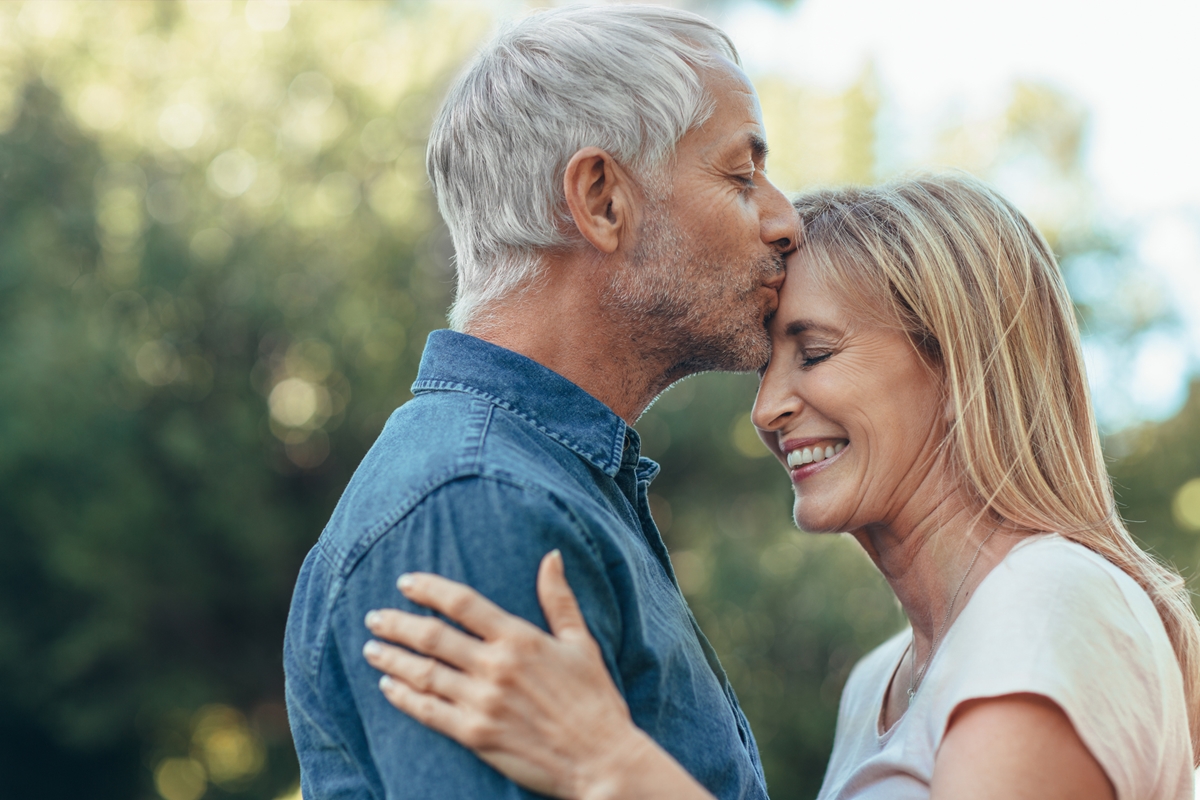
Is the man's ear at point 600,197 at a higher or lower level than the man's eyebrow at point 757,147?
lower

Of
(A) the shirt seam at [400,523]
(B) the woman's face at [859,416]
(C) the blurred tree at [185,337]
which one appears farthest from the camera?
(C) the blurred tree at [185,337]

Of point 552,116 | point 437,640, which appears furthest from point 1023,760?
point 552,116

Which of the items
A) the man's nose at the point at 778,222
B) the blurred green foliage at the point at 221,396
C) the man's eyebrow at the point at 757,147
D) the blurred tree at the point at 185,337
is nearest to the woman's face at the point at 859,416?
the man's nose at the point at 778,222

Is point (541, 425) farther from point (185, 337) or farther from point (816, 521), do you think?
point (185, 337)

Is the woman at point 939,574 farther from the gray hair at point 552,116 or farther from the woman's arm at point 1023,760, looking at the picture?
the gray hair at point 552,116

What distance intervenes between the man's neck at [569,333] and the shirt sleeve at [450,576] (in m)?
0.51

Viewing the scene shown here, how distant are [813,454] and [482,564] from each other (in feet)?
3.29

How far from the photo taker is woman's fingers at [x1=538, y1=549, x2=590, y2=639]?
1.41m

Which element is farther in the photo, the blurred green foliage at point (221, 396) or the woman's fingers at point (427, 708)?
the blurred green foliage at point (221, 396)

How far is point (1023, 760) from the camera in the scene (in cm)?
152

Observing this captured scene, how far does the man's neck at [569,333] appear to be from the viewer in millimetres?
1944

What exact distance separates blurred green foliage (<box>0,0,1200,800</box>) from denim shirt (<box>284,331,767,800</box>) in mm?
6203

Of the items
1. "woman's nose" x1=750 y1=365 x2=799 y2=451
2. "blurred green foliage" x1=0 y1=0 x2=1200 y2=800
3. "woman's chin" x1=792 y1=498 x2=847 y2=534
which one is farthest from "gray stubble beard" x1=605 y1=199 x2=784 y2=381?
"blurred green foliage" x1=0 y1=0 x2=1200 y2=800

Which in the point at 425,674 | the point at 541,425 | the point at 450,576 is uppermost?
the point at 541,425
